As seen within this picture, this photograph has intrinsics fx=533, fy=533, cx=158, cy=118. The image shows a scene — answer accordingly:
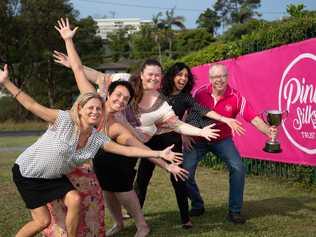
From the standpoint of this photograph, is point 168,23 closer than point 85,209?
No

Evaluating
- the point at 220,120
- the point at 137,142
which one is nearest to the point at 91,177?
the point at 137,142

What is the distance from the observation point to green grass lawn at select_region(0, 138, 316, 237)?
18.7 ft

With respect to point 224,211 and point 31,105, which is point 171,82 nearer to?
point 224,211

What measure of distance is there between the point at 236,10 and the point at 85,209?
282 feet

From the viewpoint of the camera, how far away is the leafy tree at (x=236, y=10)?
7938 centimetres

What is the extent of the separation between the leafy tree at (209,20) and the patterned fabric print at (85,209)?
83.4 meters

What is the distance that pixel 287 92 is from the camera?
803cm

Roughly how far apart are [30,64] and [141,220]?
39.7 metres

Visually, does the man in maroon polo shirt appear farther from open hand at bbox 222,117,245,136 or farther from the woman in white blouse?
the woman in white blouse

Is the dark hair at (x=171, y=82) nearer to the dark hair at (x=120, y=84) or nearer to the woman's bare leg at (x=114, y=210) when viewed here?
the dark hair at (x=120, y=84)

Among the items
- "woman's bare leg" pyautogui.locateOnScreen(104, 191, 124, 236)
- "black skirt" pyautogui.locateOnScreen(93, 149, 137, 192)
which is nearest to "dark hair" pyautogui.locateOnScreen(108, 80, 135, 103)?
"black skirt" pyautogui.locateOnScreen(93, 149, 137, 192)

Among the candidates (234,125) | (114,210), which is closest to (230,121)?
(234,125)

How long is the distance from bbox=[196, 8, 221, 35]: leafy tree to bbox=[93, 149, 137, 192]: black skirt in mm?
83000

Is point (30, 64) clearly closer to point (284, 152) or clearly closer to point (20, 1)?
point (20, 1)
